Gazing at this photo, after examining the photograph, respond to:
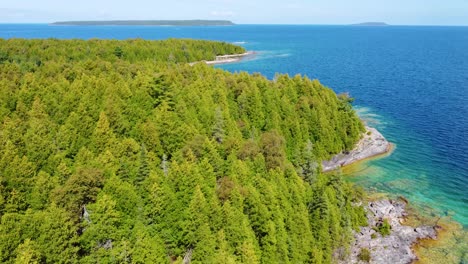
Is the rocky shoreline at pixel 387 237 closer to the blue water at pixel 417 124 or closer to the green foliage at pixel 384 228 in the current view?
the green foliage at pixel 384 228

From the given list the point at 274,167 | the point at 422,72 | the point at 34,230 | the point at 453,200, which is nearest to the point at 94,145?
the point at 34,230

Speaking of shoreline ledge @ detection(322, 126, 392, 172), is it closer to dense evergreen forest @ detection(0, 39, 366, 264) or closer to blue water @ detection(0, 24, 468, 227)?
blue water @ detection(0, 24, 468, 227)

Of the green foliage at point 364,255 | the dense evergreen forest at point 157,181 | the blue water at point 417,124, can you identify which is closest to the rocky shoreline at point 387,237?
the green foliage at point 364,255

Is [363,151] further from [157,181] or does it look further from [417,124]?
[157,181]

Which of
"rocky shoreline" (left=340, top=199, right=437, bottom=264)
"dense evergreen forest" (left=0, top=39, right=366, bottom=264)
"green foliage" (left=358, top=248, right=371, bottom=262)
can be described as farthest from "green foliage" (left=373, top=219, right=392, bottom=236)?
"green foliage" (left=358, top=248, right=371, bottom=262)

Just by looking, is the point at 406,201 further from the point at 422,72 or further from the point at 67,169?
the point at 422,72
